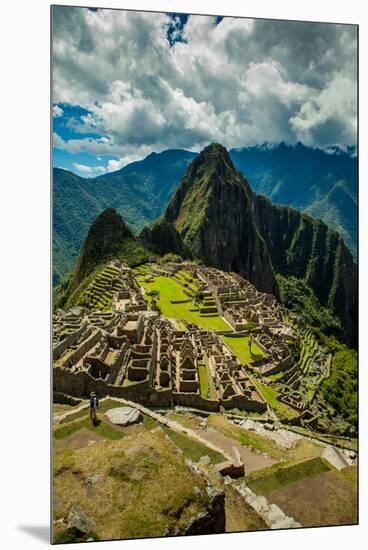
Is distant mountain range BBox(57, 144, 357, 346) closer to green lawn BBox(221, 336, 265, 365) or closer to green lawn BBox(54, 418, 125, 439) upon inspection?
green lawn BBox(221, 336, 265, 365)

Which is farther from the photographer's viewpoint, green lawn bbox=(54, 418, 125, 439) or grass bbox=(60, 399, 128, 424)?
grass bbox=(60, 399, 128, 424)

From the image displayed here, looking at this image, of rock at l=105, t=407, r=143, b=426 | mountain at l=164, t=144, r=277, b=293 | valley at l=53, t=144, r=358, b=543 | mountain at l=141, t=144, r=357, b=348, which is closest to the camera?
valley at l=53, t=144, r=358, b=543

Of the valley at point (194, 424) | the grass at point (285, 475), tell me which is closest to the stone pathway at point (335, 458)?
the valley at point (194, 424)

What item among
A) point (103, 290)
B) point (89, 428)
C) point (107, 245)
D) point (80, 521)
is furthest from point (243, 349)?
point (107, 245)

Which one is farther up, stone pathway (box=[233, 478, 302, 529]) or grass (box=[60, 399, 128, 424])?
grass (box=[60, 399, 128, 424])

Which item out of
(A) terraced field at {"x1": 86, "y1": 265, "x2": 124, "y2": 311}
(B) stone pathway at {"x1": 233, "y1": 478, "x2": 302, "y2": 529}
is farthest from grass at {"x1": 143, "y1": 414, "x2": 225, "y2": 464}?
(A) terraced field at {"x1": 86, "y1": 265, "x2": 124, "y2": 311}

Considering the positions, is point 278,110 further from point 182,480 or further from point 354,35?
point 182,480

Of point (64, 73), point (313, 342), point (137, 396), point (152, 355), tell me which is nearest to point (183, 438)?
point (137, 396)
